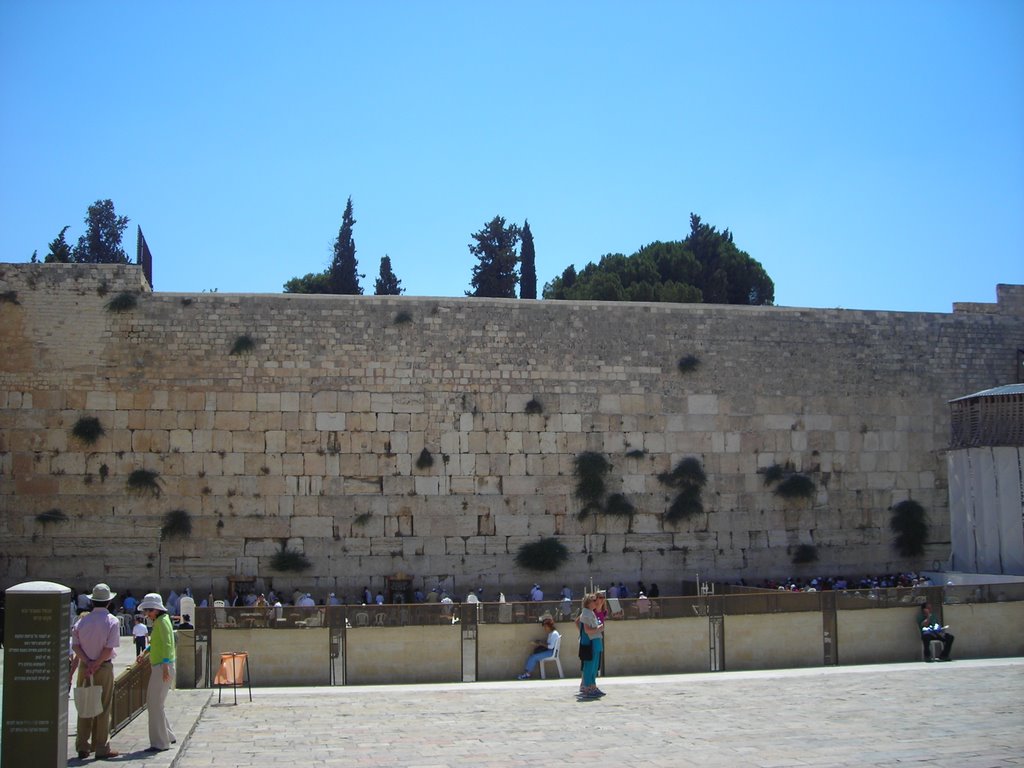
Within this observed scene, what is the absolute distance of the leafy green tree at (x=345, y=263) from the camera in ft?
111

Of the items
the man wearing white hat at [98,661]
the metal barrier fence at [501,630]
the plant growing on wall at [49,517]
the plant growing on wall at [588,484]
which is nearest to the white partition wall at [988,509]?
the metal barrier fence at [501,630]

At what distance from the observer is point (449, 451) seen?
1895cm

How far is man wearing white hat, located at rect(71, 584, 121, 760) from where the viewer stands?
706cm

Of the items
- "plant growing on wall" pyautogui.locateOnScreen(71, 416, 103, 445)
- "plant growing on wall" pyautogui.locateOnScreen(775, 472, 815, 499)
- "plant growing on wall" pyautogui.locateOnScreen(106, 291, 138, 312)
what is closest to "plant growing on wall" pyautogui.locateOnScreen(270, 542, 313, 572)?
"plant growing on wall" pyautogui.locateOnScreen(71, 416, 103, 445)

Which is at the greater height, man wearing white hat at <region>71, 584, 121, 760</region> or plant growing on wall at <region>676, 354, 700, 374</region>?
plant growing on wall at <region>676, 354, 700, 374</region>

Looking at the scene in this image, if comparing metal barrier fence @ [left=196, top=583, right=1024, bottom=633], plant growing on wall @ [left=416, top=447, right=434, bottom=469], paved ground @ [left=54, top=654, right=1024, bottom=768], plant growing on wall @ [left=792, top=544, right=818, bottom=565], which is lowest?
paved ground @ [left=54, top=654, right=1024, bottom=768]

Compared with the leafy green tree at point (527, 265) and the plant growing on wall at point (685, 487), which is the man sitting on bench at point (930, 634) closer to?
the plant growing on wall at point (685, 487)

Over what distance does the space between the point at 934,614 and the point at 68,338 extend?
1376cm

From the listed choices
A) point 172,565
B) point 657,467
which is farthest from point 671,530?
point 172,565

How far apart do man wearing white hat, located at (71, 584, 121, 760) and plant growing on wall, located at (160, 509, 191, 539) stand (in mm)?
10741

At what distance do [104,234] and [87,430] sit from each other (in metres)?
30.2

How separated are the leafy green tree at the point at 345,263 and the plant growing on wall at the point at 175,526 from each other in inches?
647

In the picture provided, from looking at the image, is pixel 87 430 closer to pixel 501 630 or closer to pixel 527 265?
pixel 501 630

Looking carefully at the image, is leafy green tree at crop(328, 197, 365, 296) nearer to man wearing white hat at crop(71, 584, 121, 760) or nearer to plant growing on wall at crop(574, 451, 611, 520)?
plant growing on wall at crop(574, 451, 611, 520)
